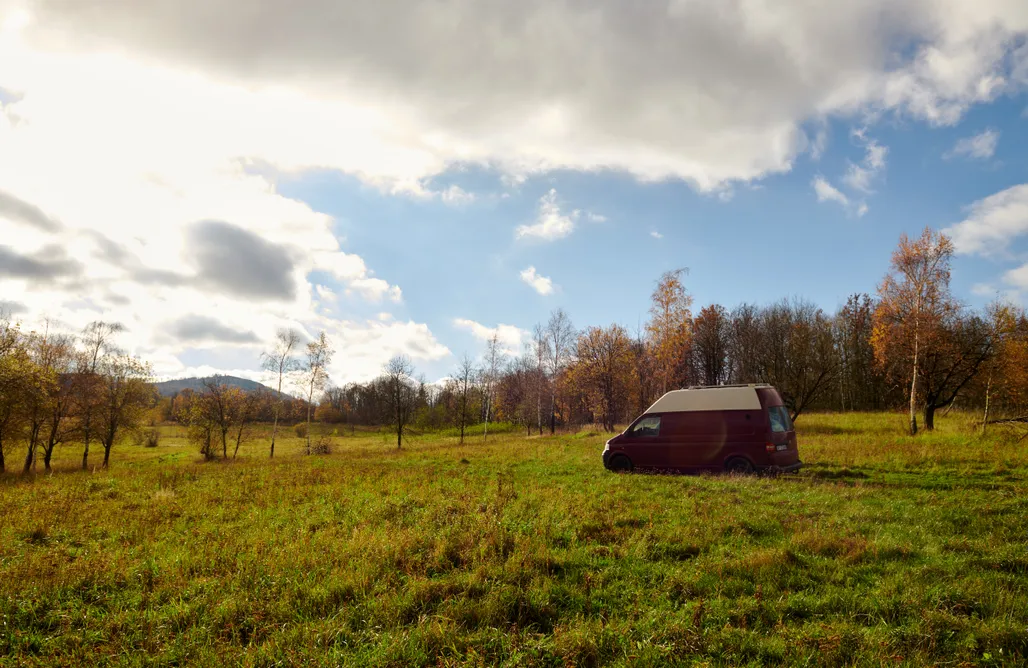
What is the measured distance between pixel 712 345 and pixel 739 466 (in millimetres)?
42579

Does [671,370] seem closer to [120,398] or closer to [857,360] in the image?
[857,360]

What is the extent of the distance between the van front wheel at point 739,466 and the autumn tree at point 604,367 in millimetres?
27753

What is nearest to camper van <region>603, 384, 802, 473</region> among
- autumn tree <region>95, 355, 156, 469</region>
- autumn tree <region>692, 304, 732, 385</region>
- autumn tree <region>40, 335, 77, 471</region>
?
autumn tree <region>40, 335, 77, 471</region>

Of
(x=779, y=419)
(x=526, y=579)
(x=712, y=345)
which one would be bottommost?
(x=526, y=579)

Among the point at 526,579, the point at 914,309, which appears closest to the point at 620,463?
the point at 526,579

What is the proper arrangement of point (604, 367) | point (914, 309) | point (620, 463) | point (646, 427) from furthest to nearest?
point (604, 367), point (914, 309), point (620, 463), point (646, 427)

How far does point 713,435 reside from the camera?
49.7 ft

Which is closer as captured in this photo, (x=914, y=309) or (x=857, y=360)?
(x=914, y=309)

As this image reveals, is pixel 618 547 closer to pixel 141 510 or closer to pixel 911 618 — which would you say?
pixel 911 618

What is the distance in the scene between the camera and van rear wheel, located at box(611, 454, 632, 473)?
16.3 metres

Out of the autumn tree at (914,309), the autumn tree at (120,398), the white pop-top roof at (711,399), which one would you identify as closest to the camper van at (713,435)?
the white pop-top roof at (711,399)

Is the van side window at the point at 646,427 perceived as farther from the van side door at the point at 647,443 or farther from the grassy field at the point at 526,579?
the grassy field at the point at 526,579

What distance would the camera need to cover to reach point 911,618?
4934 mm

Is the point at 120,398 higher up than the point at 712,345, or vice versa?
the point at 712,345
